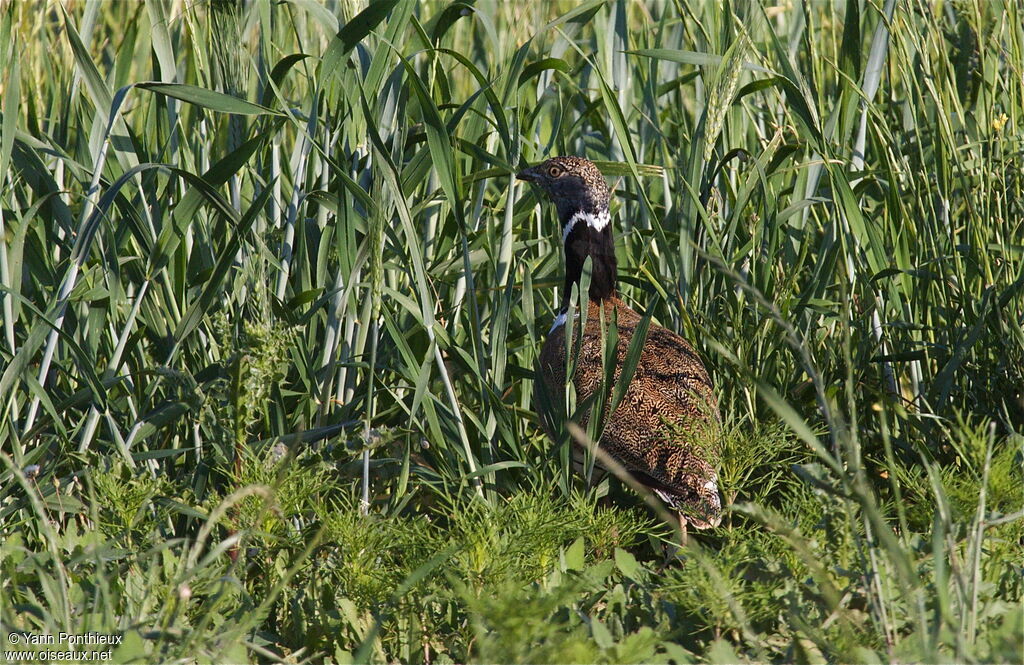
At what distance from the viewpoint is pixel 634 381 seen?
3260 millimetres

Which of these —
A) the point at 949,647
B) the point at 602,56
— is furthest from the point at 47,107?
the point at 949,647

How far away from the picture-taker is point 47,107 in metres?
4.62

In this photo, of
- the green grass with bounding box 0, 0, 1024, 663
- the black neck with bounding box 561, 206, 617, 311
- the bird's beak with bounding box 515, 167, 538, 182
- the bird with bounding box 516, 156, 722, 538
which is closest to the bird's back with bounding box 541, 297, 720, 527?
the bird with bounding box 516, 156, 722, 538

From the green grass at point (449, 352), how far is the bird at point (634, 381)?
13 cm

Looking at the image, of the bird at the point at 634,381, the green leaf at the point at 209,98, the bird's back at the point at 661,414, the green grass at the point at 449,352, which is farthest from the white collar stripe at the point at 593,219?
the green leaf at the point at 209,98

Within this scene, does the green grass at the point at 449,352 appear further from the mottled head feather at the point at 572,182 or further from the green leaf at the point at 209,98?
the mottled head feather at the point at 572,182

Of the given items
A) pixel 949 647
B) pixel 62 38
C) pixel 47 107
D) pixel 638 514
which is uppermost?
pixel 62 38

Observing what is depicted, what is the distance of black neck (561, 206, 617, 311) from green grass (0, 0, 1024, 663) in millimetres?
178

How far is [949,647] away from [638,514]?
1501 millimetres

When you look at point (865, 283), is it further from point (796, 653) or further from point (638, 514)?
point (796, 653)

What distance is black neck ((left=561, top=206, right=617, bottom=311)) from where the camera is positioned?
12.3 feet

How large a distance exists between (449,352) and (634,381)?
2.04 ft

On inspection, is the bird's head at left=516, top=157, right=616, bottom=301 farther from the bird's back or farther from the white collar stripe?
the bird's back

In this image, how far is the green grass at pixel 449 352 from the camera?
2.39 metres
